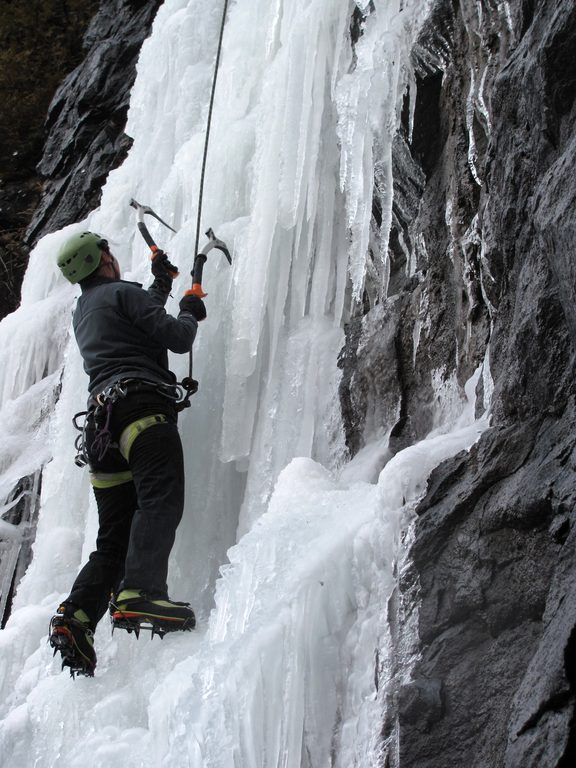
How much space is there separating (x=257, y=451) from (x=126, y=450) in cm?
79

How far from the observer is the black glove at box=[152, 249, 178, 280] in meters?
3.88

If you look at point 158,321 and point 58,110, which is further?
point 58,110

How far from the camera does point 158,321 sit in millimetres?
3498

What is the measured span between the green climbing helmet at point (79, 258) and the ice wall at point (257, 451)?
54 centimetres

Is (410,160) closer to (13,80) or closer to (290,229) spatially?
(290,229)

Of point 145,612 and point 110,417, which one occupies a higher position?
point 110,417

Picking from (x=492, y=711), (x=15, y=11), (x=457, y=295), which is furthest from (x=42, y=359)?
(x=15, y=11)

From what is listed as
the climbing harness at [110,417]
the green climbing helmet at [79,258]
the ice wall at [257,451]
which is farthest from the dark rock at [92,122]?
the climbing harness at [110,417]

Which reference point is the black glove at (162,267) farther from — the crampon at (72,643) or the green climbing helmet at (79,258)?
the crampon at (72,643)

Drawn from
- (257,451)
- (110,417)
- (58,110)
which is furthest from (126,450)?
(58,110)

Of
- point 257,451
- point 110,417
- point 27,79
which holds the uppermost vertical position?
point 27,79

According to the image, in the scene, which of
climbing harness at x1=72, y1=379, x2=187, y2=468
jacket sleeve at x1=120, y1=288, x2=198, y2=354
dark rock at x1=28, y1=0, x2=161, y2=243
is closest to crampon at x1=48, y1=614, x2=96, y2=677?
climbing harness at x1=72, y1=379, x2=187, y2=468

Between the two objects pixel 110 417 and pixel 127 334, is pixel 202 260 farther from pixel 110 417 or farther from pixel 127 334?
pixel 110 417

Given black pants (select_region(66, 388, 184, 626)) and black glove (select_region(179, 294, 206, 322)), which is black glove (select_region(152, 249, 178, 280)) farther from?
black pants (select_region(66, 388, 184, 626))
